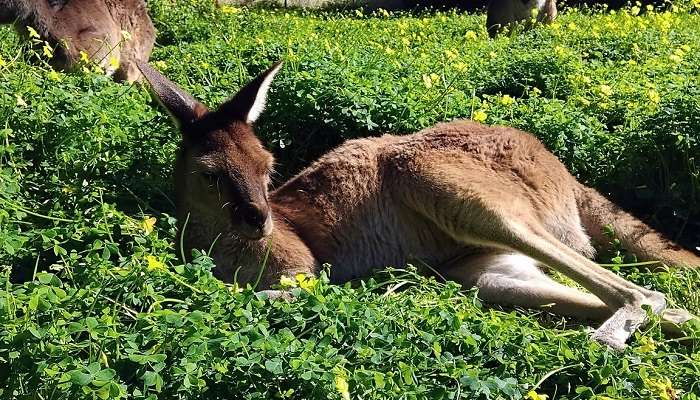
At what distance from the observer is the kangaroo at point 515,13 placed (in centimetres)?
1139

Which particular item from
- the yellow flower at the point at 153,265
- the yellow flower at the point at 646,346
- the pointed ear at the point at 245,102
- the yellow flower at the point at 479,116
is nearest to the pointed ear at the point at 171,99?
the pointed ear at the point at 245,102

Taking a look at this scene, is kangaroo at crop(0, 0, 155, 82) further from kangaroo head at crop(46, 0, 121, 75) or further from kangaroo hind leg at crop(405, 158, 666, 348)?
kangaroo hind leg at crop(405, 158, 666, 348)

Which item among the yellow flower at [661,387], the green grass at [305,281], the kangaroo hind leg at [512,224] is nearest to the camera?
the green grass at [305,281]

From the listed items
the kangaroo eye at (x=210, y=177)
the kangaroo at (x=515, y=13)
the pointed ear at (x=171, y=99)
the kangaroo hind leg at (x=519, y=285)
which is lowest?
the kangaroo hind leg at (x=519, y=285)

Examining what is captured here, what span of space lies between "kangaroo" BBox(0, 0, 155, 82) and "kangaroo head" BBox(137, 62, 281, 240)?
2702 millimetres

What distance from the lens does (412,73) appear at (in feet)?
21.7

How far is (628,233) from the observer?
4395 mm

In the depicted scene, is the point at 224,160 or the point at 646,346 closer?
the point at 646,346

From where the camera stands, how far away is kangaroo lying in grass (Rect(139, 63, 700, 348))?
3984 millimetres

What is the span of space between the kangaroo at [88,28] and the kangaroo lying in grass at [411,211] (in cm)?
283

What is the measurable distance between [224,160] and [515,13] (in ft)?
26.7

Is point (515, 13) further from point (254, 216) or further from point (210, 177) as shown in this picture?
point (254, 216)

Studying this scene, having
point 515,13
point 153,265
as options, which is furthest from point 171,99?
point 515,13

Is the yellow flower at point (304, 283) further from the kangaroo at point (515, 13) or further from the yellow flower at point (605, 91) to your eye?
the kangaroo at point (515, 13)
